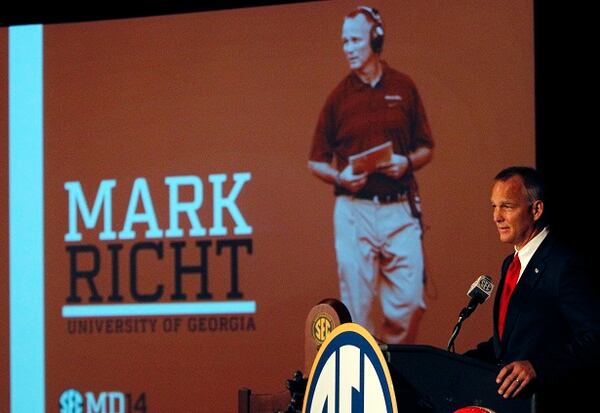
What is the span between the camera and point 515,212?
2750 mm

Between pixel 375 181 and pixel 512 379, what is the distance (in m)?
2.93

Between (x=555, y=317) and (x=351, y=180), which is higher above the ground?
(x=351, y=180)

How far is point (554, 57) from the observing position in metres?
4.77

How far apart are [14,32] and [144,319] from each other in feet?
5.65

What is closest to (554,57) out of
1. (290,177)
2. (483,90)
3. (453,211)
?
(483,90)

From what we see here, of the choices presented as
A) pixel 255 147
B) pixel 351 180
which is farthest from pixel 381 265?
pixel 255 147

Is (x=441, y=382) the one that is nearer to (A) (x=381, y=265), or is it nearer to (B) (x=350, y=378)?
(B) (x=350, y=378)

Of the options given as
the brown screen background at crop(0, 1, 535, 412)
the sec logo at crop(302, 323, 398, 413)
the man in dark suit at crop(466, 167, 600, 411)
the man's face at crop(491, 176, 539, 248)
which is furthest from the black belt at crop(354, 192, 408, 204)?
the sec logo at crop(302, 323, 398, 413)

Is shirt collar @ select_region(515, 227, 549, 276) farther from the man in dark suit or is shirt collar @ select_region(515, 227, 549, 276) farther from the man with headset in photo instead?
the man with headset in photo

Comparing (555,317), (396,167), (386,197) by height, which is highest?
(396,167)

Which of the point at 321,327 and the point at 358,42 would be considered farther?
the point at 358,42

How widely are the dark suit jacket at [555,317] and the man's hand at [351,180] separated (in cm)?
239

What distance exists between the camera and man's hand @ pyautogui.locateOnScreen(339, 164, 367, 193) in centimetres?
514

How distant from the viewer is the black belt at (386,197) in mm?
5062
